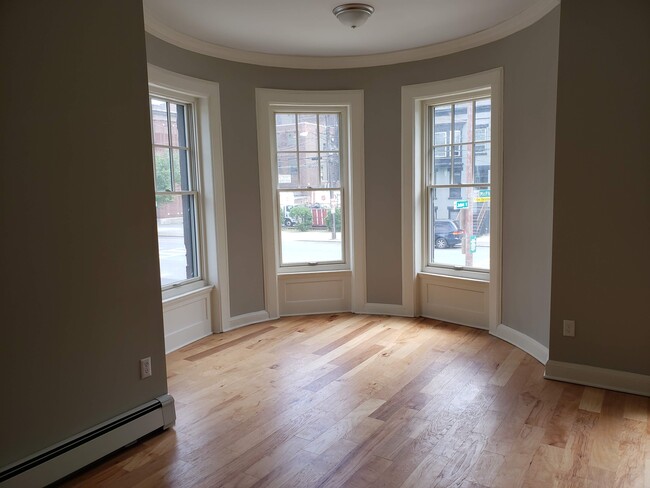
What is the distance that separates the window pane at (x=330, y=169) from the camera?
5.28m

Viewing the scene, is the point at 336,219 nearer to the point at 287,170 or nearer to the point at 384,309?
the point at 287,170

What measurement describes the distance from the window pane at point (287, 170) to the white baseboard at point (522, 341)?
8.03ft

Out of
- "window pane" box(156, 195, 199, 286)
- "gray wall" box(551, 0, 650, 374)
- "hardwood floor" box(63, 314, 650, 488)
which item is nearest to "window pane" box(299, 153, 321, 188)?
"window pane" box(156, 195, 199, 286)

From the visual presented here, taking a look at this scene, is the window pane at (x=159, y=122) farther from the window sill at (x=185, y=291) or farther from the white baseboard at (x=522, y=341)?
the white baseboard at (x=522, y=341)

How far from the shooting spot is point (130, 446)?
2.76m

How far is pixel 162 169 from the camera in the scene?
4320 millimetres

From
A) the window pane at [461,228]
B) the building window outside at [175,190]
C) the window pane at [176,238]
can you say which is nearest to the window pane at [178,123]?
the building window outside at [175,190]

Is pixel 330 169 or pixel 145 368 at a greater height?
pixel 330 169

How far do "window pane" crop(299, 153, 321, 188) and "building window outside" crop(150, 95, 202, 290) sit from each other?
3.71 feet

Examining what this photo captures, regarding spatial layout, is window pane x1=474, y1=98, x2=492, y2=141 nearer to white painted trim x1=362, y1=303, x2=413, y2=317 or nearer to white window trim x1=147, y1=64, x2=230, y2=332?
white painted trim x1=362, y1=303, x2=413, y2=317

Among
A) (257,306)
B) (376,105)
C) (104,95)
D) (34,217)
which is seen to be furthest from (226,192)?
(34,217)

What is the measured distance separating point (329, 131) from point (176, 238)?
192cm

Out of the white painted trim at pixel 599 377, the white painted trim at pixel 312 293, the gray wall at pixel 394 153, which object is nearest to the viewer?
the white painted trim at pixel 599 377

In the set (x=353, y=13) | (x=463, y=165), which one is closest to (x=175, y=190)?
(x=353, y=13)
